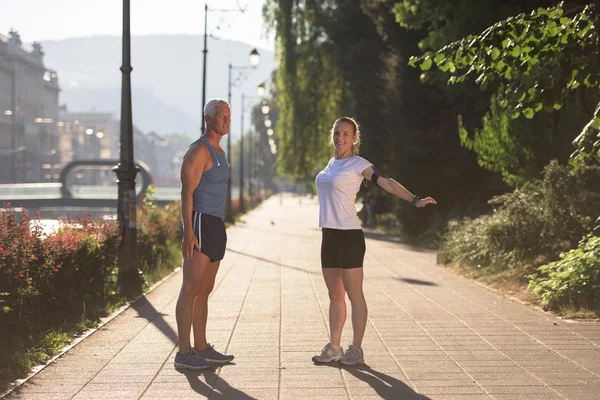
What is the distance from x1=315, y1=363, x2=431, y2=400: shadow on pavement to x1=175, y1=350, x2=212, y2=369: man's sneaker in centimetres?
98

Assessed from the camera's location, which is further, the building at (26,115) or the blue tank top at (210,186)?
the building at (26,115)

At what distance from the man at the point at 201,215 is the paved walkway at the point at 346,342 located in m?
0.41

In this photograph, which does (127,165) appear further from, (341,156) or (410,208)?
(410,208)

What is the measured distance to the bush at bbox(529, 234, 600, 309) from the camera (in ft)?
34.2

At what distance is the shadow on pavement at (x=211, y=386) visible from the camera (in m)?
→ 6.15

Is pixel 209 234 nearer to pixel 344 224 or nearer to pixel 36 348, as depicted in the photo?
pixel 344 224

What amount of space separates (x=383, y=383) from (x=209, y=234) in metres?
1.69

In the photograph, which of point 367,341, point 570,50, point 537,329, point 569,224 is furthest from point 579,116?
point 367,341

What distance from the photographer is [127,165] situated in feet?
44.3

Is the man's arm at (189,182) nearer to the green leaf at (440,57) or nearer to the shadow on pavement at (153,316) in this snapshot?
the shadow on pavement at (153,316)

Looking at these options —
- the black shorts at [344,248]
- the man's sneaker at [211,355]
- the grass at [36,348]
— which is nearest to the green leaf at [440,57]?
the black shorts at [344,248]

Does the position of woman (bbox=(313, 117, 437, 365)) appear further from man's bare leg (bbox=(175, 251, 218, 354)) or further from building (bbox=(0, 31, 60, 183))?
building (bbox=(0, 31, 60, 183))

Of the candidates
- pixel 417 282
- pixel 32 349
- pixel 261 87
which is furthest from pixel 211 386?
pixel 261 87

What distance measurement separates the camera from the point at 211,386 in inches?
255
